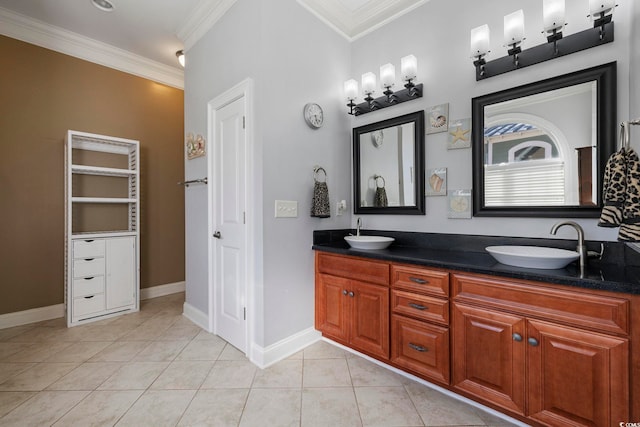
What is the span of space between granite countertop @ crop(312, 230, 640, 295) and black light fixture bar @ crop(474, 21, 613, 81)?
1095mm

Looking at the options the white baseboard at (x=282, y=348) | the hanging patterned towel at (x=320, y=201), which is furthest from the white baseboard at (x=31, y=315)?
the hanging patterned towel at (x=320, y=201)

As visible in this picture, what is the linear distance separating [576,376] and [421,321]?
693mm

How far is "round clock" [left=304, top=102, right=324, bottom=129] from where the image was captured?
7.36ft

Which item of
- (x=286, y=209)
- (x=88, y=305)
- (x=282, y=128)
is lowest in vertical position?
(x=88, y=305)

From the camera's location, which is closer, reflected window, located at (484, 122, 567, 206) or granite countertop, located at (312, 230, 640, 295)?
granite countertop, located at (312, 230, 640, 295)

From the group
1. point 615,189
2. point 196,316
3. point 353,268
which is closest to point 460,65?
point 615,189

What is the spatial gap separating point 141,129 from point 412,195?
11.0 feet

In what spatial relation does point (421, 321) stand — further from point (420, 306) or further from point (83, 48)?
point (83, 48)

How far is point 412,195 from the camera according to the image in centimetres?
221

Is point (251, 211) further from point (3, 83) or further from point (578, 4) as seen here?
point (3, 83)

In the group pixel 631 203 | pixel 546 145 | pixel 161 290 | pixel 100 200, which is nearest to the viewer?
pixel 631 203

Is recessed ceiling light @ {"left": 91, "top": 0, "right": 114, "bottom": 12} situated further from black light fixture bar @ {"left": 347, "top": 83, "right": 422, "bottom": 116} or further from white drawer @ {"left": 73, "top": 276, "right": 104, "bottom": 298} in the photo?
white drawer @ {"left": 73, "top": 276, "right": 104, "bottom": 298}

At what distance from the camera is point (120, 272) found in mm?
2914

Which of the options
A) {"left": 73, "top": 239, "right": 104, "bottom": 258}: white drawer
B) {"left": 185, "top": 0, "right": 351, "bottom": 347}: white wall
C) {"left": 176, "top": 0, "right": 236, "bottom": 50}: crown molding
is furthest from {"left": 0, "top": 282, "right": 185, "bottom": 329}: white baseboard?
{"left": 176, "top": 0, "right": 236, "bottom": 50}: crown molding
